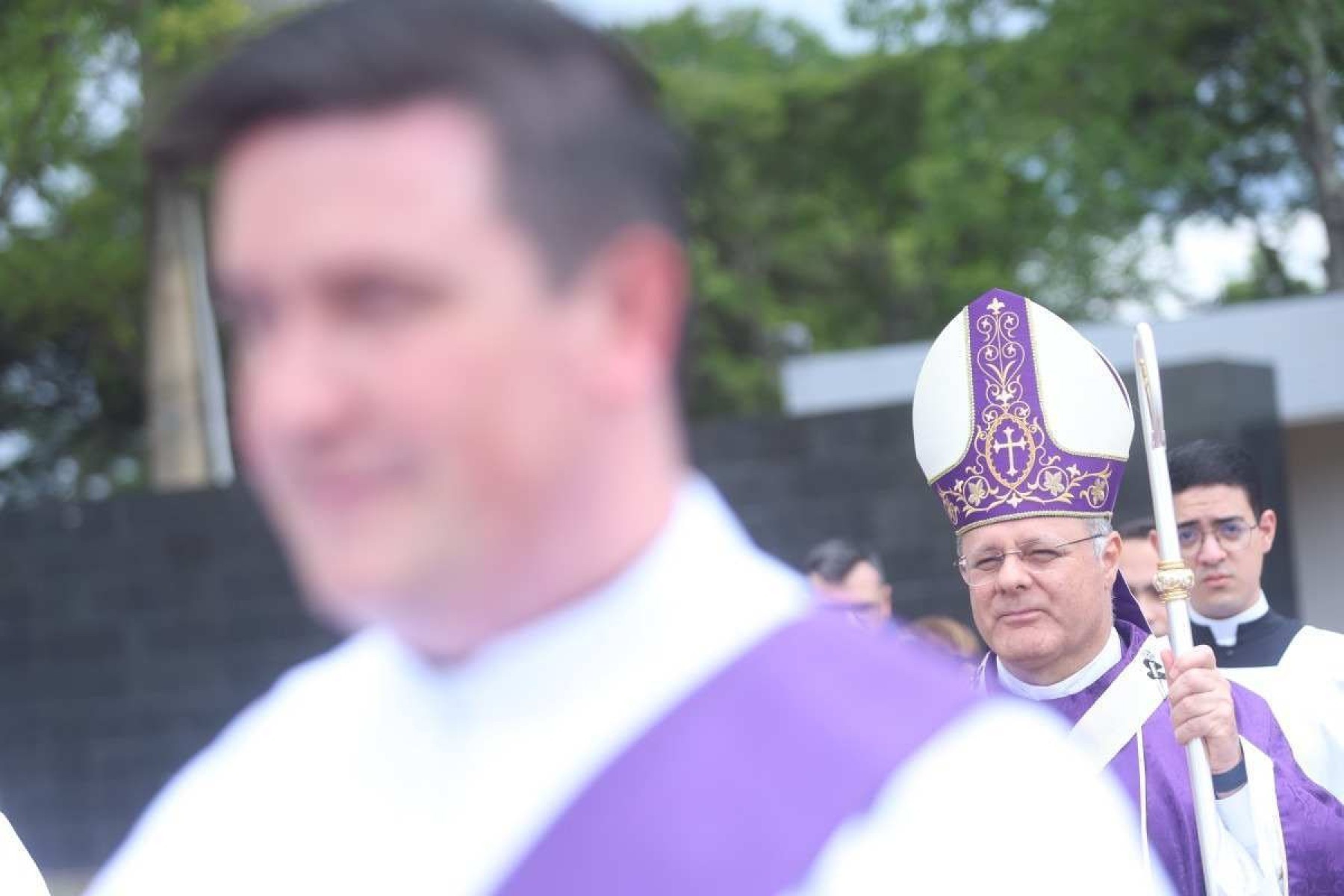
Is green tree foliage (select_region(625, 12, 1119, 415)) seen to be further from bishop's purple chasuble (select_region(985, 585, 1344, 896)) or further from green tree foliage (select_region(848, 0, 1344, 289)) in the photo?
bishop's purple chasuble (select_region(985, 585, 1344, 896))

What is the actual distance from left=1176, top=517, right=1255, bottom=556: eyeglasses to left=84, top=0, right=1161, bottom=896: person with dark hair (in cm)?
356

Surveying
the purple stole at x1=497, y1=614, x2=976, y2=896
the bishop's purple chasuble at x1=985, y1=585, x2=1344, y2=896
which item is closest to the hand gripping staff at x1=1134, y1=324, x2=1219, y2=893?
the bishop's purple chasuble at x1=985, y1=585, x2=1344, y2=896

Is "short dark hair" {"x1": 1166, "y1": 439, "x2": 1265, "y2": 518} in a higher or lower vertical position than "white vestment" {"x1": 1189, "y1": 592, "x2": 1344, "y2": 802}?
higher

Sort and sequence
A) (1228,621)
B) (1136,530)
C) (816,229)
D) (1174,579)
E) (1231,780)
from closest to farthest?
(1174,579)
(1231,780)
(1228,621)
(1136,530)
(816,229)

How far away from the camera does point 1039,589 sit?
3.05m

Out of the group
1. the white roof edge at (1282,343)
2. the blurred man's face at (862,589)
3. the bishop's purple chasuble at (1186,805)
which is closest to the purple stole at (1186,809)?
the bishop's purple chasuble at (1186,805)

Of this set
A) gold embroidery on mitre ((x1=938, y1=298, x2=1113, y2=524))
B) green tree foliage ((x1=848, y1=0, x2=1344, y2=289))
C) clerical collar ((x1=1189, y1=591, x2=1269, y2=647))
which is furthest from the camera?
green tree foliage ((x1=848, y1=0, x2=1344, y2=289))

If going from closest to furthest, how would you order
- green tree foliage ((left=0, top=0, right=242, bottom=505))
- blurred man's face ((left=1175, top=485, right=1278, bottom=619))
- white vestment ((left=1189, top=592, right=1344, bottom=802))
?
white vestment ((left=1189, top=592, right=1344, bottom=802)) < blurred man's face ((left=1175, top=485, right=1278, bottom=619)) < green tree foliage ((left=0, top=0, right=242, bottom=505))

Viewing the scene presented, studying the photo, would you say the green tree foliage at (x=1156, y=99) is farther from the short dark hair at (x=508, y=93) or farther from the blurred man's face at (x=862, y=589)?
the short dark hair at (x=508, y=93)

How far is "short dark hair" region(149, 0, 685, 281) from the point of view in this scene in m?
0.95

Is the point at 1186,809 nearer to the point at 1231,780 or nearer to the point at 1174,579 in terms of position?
the point at 1231,780

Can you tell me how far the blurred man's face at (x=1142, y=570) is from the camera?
4793 millimetres

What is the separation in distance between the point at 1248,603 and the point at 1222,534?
0.31 meters

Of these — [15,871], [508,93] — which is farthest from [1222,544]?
[508,93]
